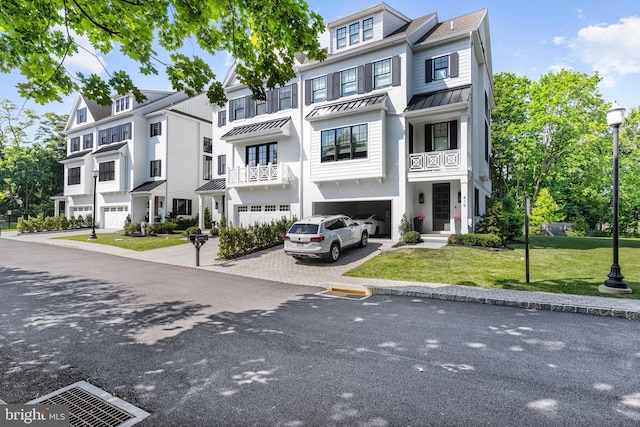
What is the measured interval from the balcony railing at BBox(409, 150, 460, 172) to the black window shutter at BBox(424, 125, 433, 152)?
1.39 meters

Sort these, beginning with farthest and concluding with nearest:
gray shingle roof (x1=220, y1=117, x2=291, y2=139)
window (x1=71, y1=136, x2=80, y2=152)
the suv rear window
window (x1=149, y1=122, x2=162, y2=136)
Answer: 1. window (x1=71, y1=136, x2=80, y2=152)
2. window (x1=149, y1=122, x2=162, y2=136)
3. gray shingle roof (x1=220, y1=117, x2=291, y2=139)
4. the suv rear window

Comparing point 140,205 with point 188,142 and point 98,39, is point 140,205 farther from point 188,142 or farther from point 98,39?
point 98,39

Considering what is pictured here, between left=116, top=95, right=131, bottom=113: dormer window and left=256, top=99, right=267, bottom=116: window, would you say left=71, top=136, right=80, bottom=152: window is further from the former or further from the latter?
left=256, top=99, right=267, bottom=116: window

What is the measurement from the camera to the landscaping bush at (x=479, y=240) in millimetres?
14250

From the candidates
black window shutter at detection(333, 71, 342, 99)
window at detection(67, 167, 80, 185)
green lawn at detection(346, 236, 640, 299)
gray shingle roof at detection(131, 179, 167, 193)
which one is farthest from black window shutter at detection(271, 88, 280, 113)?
window at detection(67, 167, 80, 185)

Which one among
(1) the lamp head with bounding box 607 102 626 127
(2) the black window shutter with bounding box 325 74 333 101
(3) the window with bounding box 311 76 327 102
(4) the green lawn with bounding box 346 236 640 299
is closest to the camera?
(1) the lamp head with bounding box 607 102 626 127

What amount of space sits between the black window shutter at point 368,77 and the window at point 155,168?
21.4 metres

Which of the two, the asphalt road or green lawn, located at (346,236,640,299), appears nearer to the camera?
the asphalt road

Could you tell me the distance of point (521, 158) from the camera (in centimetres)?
2988

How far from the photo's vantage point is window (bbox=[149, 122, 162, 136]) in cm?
2986

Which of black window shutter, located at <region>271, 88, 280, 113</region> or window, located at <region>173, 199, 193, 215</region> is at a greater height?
black window shutter, located at <region>271, 88, 280, 113</region>

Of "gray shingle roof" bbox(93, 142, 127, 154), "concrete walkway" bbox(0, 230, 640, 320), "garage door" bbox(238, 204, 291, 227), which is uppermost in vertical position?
"gray shingle roof" bbox(93, 142, 127, 154)

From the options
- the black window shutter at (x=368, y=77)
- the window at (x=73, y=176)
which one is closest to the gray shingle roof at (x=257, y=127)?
the black window shutter at (x=368, y=77)

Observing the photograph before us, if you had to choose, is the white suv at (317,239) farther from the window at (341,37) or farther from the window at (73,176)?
the window at (73,176)
